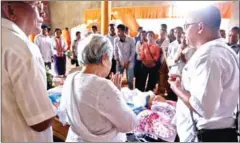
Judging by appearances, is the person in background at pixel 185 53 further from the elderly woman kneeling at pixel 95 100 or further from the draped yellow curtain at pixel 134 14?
the elderly woman kneeling at pixel 95 100

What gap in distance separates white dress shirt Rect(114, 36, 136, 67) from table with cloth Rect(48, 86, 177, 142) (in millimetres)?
1323

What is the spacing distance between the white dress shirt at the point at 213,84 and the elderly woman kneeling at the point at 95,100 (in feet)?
0.91

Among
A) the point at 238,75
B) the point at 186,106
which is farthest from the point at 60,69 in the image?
the point at 238,75

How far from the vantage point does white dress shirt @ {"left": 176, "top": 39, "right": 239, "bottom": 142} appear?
100 cm

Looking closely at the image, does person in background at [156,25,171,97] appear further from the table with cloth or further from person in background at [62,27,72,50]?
person in background at [62,27,72,50]

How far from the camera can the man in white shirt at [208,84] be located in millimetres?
1003

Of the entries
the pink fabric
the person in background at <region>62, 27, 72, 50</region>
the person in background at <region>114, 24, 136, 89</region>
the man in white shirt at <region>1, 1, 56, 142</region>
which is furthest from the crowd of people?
the person in background at <region>114, 24, 136, 89</region>

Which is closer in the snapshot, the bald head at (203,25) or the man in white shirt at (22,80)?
the man in white shirt at (22,80)

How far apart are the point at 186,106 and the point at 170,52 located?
2.57ft

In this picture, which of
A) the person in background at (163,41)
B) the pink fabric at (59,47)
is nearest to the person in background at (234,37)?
the person in background at (163,41)

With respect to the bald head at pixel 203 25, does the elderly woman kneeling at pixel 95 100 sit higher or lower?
lower

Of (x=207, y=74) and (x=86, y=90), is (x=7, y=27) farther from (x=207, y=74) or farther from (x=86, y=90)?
(x=207, y=74)

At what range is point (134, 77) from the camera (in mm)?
2729

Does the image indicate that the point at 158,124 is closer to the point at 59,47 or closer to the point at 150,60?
the point at 150,60
